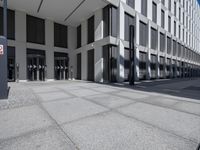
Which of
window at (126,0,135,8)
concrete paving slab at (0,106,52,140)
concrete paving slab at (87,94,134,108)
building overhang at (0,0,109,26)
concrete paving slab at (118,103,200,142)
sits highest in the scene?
window at (126,0,135,8)

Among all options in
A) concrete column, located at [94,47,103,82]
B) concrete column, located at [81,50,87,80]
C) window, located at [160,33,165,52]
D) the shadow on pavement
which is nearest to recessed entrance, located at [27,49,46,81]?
concrete column, located at [81,50,87,80]

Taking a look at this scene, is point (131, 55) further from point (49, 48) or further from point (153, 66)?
point (49, 48)

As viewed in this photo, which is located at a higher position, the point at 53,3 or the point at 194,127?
the point at 53,3

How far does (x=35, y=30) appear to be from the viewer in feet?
55.9

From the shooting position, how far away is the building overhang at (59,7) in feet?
46.6

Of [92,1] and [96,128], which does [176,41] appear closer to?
[92,1]

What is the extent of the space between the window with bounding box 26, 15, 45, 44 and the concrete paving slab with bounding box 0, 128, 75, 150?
1650 cm

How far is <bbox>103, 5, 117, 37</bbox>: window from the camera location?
14.4m

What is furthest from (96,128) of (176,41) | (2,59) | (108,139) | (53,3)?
(176,41)

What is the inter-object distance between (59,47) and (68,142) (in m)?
18.3

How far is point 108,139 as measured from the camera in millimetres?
2676

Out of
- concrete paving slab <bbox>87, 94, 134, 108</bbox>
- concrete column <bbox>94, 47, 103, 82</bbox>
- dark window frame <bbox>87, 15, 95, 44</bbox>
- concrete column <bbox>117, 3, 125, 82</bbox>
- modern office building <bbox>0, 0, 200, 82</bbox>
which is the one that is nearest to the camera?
concrete paving slab <bbox>87, 94, 134, 108</bbox>

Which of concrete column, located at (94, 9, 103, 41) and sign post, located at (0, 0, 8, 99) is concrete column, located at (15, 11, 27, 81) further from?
sign post, located at (0, 0, 8, 99)

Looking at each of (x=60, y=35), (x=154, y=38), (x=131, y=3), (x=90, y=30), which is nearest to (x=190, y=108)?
(x=90, y=30)
